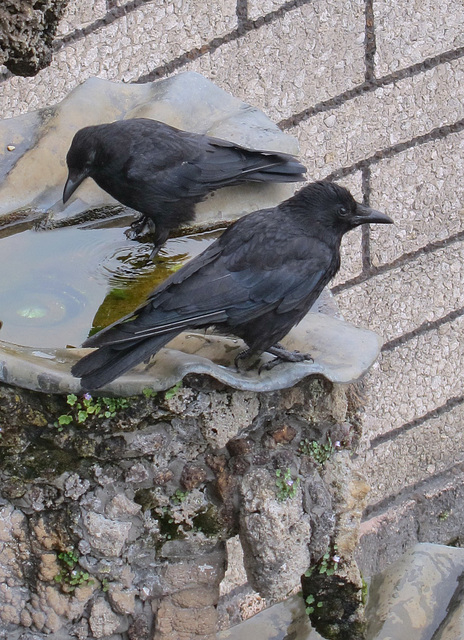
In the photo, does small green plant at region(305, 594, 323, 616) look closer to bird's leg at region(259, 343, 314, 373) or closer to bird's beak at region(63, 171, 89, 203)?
bird's leg at region(259, 343, 314, 373)

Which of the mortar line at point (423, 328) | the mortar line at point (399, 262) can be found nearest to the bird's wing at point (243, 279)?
the mortar line at point (399, 262)

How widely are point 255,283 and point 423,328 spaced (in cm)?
268

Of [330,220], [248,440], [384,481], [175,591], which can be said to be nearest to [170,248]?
[330,220]

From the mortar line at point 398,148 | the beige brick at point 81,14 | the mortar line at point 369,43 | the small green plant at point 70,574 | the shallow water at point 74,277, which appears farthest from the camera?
the mortar line at point 398,148

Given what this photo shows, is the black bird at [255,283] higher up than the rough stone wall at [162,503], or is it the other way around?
the black bird at [255,283]

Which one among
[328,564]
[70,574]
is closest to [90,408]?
[70,574]

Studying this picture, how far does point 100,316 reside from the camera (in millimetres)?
3078

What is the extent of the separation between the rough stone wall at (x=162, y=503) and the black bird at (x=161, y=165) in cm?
99

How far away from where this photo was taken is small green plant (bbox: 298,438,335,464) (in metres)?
2.84

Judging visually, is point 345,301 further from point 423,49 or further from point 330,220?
point 330,220

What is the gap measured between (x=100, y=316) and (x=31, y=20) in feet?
3.28

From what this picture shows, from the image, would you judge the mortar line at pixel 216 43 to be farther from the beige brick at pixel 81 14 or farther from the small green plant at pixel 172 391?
the small green plant at pixel 172 391

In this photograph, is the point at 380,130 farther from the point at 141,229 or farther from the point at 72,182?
the point at 72,182

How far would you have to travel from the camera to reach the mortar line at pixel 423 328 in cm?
513
